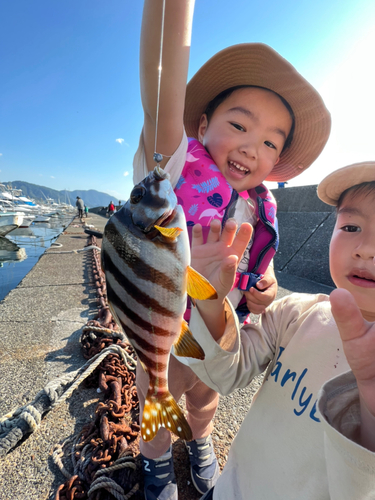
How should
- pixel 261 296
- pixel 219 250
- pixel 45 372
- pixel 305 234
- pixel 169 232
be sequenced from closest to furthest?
pixel 169 232
pixel 219 250
pixel 261 296
pixel 45 372
pixel 305 234

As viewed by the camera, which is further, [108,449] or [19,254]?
[19,254]

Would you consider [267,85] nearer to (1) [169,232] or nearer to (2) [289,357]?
(1) [169,232]

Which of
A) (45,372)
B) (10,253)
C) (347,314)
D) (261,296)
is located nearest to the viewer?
(347,314)

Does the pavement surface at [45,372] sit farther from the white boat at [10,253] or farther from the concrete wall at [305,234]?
the white boat at [10,253]

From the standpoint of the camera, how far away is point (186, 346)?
106cm

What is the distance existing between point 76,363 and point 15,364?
60 centimetres

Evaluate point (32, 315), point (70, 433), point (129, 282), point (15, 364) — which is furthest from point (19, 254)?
point (129, 282)

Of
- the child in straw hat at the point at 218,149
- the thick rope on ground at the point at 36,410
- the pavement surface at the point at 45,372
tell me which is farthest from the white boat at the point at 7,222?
the child in straw hat at the point at 218,149

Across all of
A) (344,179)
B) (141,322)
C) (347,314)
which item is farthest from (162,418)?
(344,179)

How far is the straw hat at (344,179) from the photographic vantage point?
1236 millimetres

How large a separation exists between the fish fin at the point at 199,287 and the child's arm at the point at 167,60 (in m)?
0.91

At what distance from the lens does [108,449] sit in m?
1.81

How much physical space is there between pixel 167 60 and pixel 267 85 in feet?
2.84

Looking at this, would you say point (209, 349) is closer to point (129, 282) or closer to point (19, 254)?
point (129, 282)
